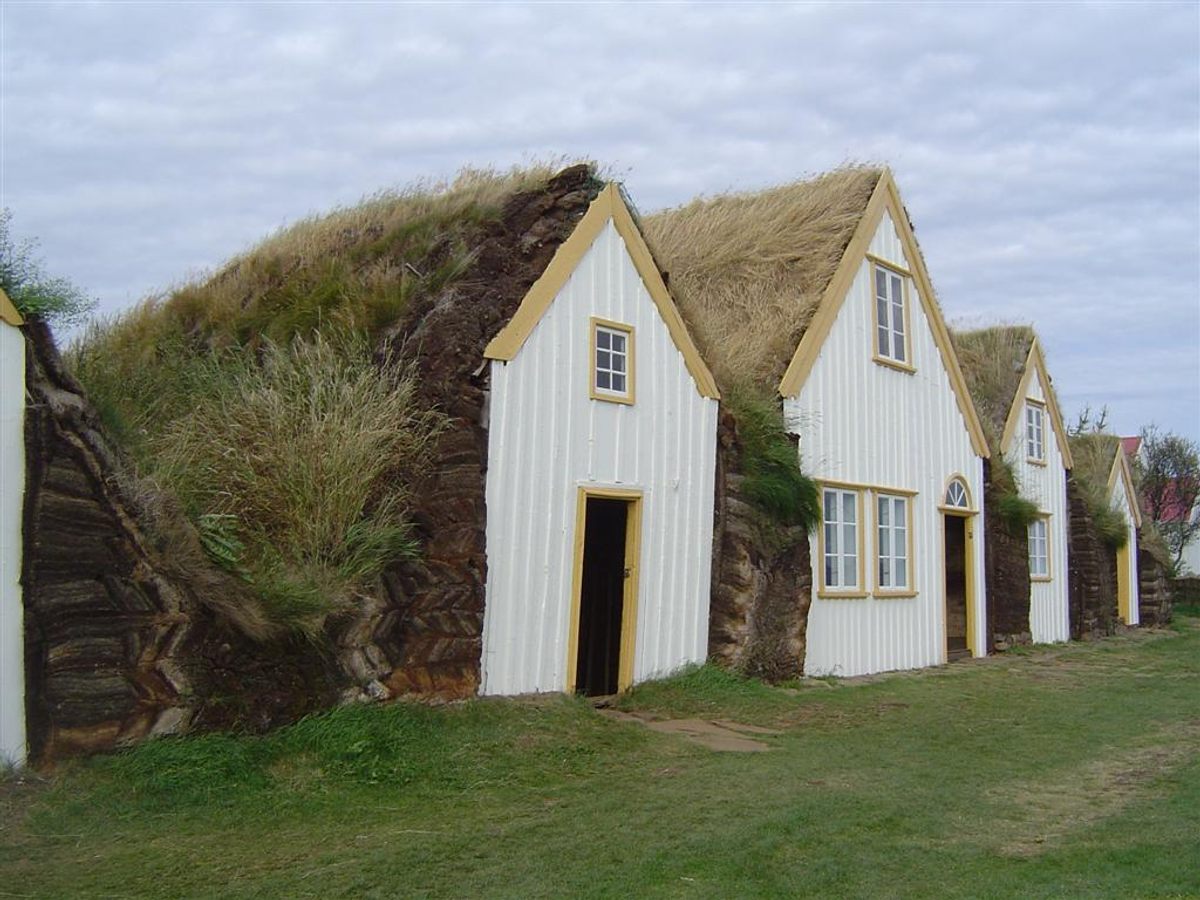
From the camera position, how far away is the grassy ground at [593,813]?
636 cm

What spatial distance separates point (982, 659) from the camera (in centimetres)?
1883

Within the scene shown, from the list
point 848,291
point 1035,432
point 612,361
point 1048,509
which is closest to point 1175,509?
point 1048,509

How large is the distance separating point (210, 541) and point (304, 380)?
2244mm

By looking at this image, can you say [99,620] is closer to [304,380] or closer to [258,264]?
[304,380]

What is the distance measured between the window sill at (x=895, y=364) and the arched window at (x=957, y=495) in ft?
6.52

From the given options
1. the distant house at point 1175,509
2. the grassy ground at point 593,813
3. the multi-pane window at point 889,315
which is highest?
the multi-pane window at point 889,315

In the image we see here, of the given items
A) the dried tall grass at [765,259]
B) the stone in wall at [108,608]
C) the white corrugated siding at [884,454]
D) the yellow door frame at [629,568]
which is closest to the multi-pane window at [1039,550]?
the white corrugated siding at [884,454]

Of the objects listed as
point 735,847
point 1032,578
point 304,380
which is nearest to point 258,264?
point 304,380

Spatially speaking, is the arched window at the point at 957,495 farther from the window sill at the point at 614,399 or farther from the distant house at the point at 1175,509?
the distant house at the point at 1175,509

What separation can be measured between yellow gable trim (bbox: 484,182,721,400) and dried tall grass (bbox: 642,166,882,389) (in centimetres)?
129

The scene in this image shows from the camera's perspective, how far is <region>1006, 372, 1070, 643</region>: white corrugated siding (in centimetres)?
2152

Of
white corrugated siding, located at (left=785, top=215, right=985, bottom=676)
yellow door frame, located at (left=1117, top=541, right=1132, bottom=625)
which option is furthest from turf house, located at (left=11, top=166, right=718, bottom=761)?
yellow door frame, located at (left=1117, top=541, right=1132, bottom=625)

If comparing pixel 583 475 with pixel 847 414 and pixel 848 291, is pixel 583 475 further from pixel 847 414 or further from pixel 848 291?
pixel 848 291

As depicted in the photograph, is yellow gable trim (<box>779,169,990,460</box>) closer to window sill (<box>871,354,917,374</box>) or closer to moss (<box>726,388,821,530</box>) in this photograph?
moss (<box>726,388,821,530</box>)
